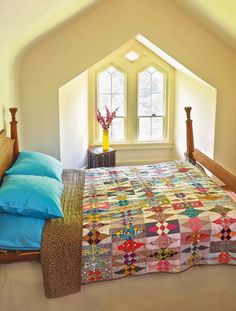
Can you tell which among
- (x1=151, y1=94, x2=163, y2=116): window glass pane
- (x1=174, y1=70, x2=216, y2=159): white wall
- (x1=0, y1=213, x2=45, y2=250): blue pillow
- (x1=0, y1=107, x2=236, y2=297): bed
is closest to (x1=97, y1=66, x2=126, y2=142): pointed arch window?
(x1=151, y1=94, x2=163, y2=116): window glass pane

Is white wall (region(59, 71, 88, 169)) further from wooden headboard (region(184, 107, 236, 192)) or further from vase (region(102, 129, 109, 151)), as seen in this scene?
wooden headboard (region(184, 107, 236, 192))

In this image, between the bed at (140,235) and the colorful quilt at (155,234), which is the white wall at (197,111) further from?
the colorful quilt at (155,234)

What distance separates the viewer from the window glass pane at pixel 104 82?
A: 5684 millimetres

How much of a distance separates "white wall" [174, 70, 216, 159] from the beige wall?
230 mm

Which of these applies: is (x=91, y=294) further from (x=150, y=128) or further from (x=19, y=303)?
(x=150, y=128)

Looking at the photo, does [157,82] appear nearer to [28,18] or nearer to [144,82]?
[144,82]

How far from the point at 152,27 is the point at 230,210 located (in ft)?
8.37

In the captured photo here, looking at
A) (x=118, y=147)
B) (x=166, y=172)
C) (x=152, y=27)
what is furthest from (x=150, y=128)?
(x=166, y=172)

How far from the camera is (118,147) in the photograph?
19.2 feet

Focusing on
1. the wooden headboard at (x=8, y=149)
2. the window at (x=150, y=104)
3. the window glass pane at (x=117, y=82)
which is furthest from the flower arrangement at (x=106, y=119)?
the wooden headboard at (x=8, y=149)

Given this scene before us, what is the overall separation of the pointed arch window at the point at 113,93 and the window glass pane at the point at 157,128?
0.51 metres

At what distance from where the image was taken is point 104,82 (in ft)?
18.8

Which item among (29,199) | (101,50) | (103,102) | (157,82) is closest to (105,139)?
(103,102)

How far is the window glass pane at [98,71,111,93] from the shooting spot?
5.68 metres
